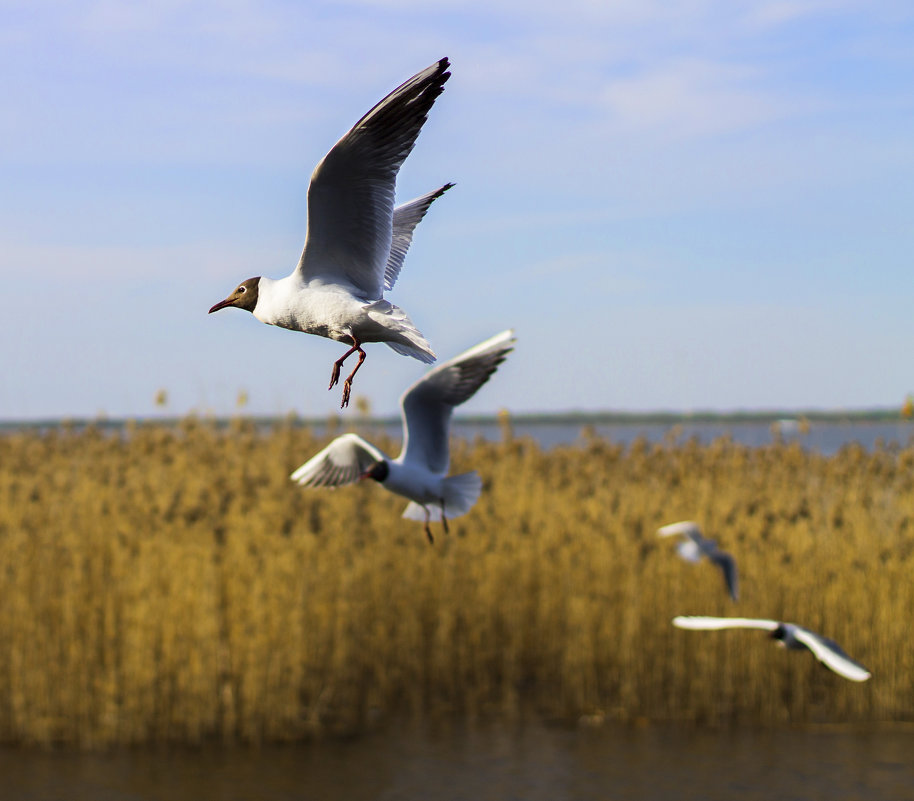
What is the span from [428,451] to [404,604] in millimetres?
6352

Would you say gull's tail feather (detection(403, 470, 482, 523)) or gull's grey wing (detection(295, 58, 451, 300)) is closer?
gull's grey wing (detection(295, 58, 451, 300))

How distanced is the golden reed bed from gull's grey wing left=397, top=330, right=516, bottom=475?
531 centimetres

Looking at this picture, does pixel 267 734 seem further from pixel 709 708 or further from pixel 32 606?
pixel 709 708

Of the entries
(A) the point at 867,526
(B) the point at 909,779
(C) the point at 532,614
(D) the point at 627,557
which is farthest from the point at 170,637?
(B) the point at 909,779

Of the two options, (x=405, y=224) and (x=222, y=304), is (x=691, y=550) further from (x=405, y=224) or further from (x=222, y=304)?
(x=222, y=304)

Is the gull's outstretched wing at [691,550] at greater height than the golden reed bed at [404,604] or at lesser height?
greater

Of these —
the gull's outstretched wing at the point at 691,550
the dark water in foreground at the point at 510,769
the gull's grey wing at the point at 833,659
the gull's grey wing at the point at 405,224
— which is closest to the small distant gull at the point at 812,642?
the gull's grey wing at the point at 833,659

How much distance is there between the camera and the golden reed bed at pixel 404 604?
8.45 meters

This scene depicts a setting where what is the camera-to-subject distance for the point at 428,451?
11.1 feet

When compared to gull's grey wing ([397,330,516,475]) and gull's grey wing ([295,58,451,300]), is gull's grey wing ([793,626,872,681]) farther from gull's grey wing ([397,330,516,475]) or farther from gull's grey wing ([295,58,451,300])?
gull's grey wing ([295,58,451,300])

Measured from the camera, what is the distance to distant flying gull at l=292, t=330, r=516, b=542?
2.96 metres

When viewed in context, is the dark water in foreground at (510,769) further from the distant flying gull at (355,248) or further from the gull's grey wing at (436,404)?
the distant flying gull at (355,248)

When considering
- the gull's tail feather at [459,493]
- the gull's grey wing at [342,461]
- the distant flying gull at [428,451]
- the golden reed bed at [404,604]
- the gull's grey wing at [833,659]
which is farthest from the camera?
the golden reed bed at [404,604]

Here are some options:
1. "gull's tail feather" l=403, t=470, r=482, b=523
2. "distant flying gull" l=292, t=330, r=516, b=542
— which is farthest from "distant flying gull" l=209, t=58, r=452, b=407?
"gull's tail feather" l=403, t=470, r=482, b=523
